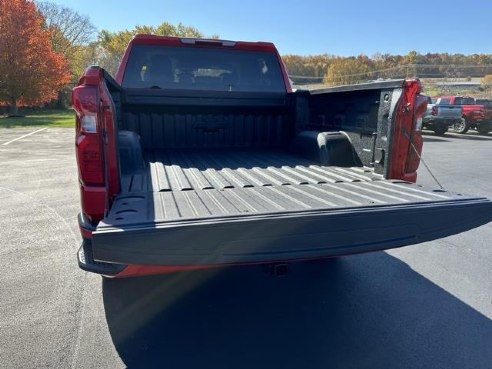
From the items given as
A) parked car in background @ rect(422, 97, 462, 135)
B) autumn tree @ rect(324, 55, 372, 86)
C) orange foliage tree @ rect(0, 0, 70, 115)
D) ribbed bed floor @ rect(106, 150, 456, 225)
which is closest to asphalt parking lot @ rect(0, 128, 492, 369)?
ribbed bed floor @ rect(106, 150, 456, 225)

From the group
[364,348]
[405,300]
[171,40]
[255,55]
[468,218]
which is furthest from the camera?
[255,55]

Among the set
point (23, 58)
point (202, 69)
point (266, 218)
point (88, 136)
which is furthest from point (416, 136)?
point (23, 58)

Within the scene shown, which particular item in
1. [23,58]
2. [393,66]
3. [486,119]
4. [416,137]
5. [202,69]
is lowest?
[486,119]

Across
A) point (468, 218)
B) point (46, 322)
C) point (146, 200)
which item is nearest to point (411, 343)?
point (468, 218)

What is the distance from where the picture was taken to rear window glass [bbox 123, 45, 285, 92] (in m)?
4.45

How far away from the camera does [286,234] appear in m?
1.96

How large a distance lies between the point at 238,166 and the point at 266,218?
165cm

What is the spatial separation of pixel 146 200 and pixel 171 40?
9.54ft

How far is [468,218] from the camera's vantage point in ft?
7.51

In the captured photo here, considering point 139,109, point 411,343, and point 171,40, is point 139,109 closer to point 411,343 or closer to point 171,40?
point 171,40

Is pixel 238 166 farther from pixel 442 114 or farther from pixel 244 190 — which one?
pixel 442 114

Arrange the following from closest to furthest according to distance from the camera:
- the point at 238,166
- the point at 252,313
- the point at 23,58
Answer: the point at 252,313, the point at 238,166, the point at 23,58

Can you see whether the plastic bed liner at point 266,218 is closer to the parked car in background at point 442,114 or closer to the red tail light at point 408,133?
the red tail light at point 408,133

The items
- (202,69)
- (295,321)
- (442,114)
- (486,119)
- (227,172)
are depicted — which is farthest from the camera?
(486,119)
